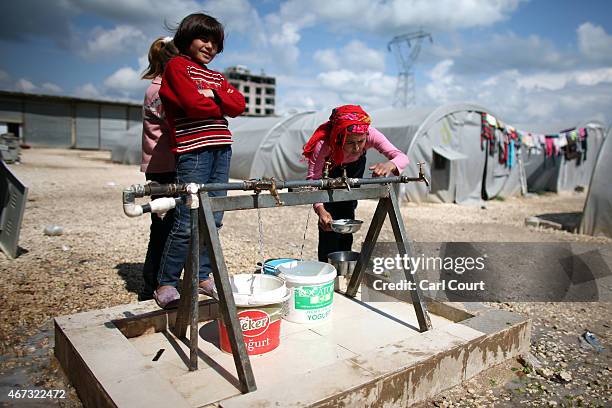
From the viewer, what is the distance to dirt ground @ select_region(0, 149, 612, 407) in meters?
2.93

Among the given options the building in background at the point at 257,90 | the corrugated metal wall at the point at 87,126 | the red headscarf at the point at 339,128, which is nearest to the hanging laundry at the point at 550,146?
the red headscarf at the point at 339,128

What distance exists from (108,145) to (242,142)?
70.5 feet

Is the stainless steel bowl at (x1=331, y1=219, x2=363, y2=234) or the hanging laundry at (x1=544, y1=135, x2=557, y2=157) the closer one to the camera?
the stainless steel bowl at (x1=331, y1=219, x2=363, y2=234)

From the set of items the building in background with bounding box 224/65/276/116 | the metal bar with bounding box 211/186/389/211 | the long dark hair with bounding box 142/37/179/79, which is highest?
the building in background with bounding box 224/65/276/116

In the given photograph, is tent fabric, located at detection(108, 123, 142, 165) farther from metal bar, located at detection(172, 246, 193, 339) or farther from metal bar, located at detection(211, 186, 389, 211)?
metal bar, located at detection(211, 186, 389, 211)

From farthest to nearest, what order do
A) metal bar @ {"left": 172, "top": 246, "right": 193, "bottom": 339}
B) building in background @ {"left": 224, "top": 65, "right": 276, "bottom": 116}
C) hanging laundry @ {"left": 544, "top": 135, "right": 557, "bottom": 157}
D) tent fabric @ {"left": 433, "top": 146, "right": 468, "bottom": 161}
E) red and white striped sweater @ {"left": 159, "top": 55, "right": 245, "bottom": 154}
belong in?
1. building in background @ {"left": 224, "top": 65, "right": 276, "bottom": 116}
2. hanging laundry @ {"left": 544, "top": 135, "right": 557, "bottom": 157}
3. tent fabric @ {"left": 433, "top": 146, "right": 468, "bottom": 161}
4. red and white striped sweater @ {"left": 159, "top": 55, "right": 245, "bottom": 154}
5. metal bar @ {"left": 172, "top": 246, "right": 193, "bottom": 339}

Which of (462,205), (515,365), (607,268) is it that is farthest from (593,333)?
(462,205)

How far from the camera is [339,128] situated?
3447 millimetres

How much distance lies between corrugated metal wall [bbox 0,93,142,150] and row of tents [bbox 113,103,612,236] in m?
17.4

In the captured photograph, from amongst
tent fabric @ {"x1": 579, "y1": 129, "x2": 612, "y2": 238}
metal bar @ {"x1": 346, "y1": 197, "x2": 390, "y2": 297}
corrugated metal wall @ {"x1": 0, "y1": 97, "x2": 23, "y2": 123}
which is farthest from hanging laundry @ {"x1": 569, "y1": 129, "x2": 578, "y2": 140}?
corrugated metal wall @ {"x1": 0, "y1": 97, "x2": 23, "y2": 123}

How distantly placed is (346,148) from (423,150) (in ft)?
31.0

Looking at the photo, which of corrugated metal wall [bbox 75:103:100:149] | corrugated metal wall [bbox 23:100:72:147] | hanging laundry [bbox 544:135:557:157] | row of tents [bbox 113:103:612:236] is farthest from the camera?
corrugated metal wall [bbox 75:103:100:149]

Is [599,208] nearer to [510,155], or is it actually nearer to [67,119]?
[510,155]

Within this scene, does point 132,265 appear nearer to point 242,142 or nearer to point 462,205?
point 462,205
